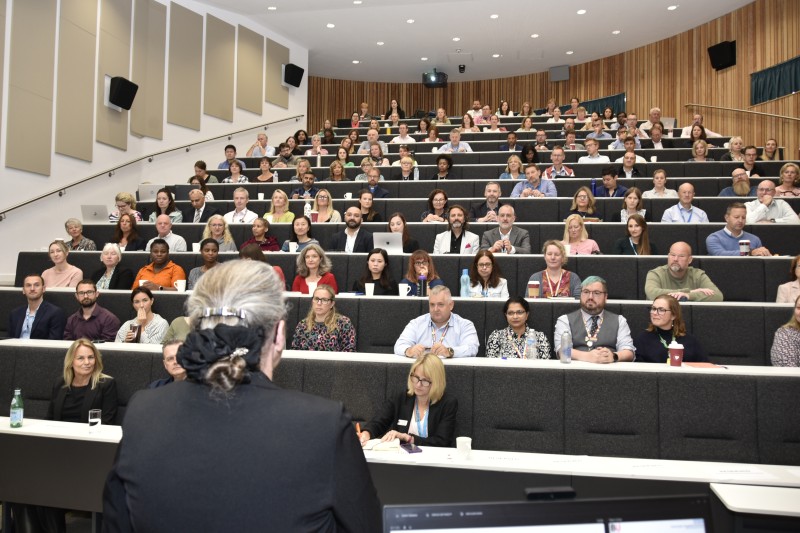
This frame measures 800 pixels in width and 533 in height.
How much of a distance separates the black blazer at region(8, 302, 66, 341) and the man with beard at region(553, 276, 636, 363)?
325cm

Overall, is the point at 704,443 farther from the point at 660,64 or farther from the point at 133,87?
the point at 660,64

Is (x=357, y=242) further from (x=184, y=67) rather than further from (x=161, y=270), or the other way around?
(x=184, y=67)

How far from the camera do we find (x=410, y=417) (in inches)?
114

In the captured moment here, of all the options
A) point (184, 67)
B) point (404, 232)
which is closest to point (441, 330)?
point (404, 232)

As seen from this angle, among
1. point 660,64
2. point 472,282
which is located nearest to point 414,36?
point 660,64

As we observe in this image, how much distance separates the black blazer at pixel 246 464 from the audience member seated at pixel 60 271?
456 cm

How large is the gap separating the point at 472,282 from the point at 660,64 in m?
9.88

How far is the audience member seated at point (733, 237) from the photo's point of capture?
4.63m

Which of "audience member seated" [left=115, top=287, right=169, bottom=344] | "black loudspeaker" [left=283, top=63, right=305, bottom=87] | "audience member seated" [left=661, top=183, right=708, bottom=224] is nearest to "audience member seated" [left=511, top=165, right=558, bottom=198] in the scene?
"audience member seated" [left=661, top=183, right=708, bottom=224]

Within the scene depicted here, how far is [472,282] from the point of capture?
434cm

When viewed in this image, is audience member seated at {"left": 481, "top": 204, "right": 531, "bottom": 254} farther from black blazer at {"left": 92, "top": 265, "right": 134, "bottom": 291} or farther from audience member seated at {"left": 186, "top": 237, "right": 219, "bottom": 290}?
black blazer at {"left": 92, "top": 265, "right": 134, "bottom": 291}

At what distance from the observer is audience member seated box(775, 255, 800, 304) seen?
3.85 metres

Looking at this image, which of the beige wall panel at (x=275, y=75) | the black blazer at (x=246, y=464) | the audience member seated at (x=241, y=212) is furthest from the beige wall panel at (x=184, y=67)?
the black blazer at (x=246, y=464)

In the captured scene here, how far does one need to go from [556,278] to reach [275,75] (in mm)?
9098
